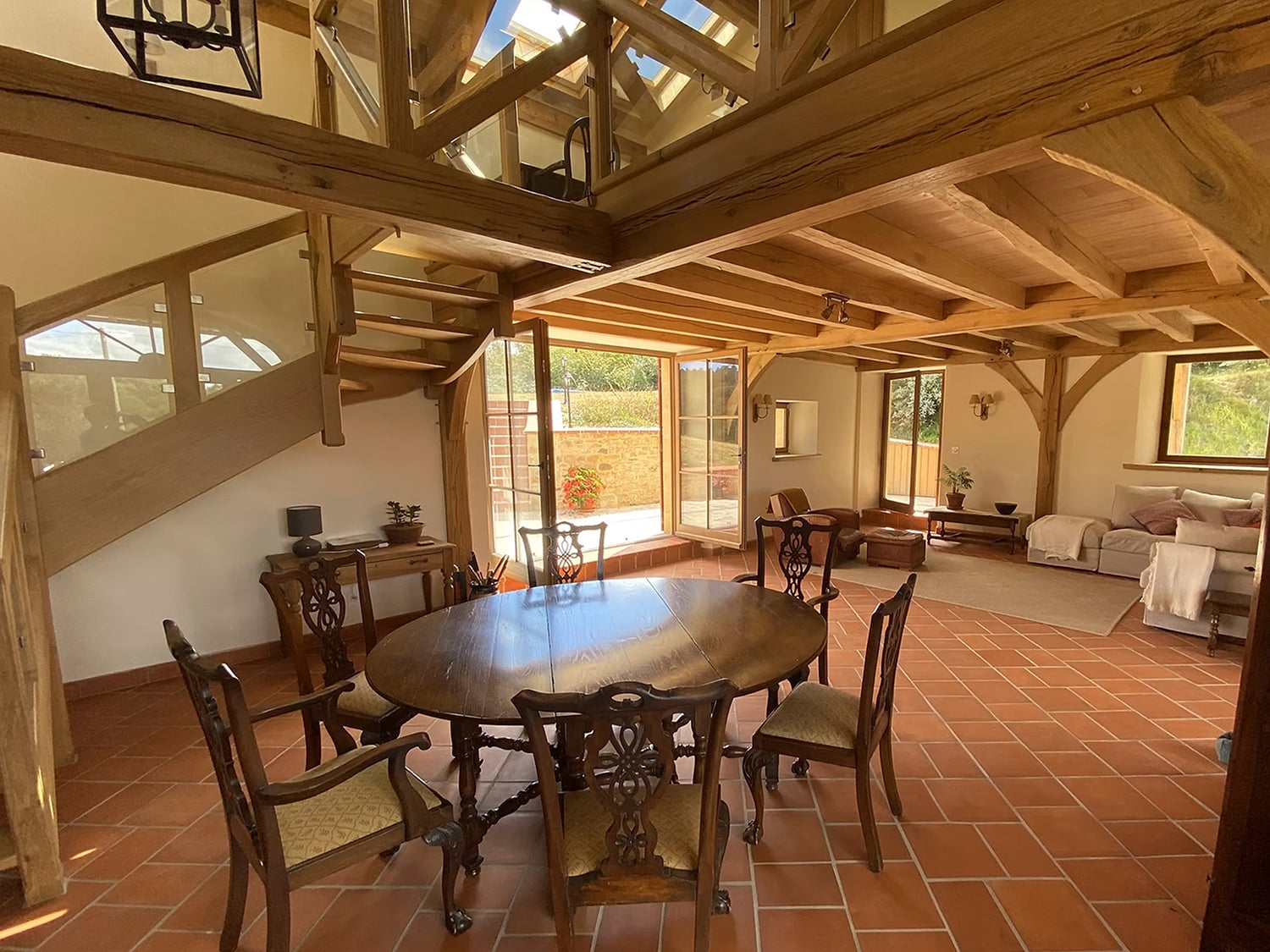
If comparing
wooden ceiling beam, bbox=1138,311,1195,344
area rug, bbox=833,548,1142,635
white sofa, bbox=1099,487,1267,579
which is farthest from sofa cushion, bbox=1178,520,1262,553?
wooden ceiling beam, bbox=1138,311,1195,344

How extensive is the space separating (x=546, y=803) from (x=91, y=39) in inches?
167

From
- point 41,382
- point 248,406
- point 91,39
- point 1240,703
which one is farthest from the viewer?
point 91,39

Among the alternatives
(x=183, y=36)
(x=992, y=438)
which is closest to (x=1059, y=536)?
(x=992, y=438)

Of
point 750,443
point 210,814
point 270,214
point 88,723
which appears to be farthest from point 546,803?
point 750,443

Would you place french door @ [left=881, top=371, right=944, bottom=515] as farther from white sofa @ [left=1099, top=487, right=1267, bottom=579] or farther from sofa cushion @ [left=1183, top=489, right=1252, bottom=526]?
sofa cushion @ [left=1183, top=489, right=1252, bottom=526]

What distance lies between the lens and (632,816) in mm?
1260

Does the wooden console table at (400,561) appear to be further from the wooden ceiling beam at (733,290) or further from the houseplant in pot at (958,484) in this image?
the houseplant in pot at (958,484)

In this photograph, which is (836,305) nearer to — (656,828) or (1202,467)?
(656,828)

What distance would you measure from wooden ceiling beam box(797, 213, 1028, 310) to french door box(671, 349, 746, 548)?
215 centimetres

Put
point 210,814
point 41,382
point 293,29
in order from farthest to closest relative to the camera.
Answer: point 293,29 → point 41,382 → point 210,814

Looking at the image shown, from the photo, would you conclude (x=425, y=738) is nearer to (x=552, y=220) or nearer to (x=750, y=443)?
(x=552, y=220)

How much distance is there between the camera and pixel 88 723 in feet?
8.72

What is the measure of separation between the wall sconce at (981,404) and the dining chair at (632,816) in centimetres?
697

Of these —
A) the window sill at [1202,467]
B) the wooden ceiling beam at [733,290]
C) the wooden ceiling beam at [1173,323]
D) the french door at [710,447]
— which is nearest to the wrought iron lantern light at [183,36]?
the wooden ceiling beam at [733,290]
